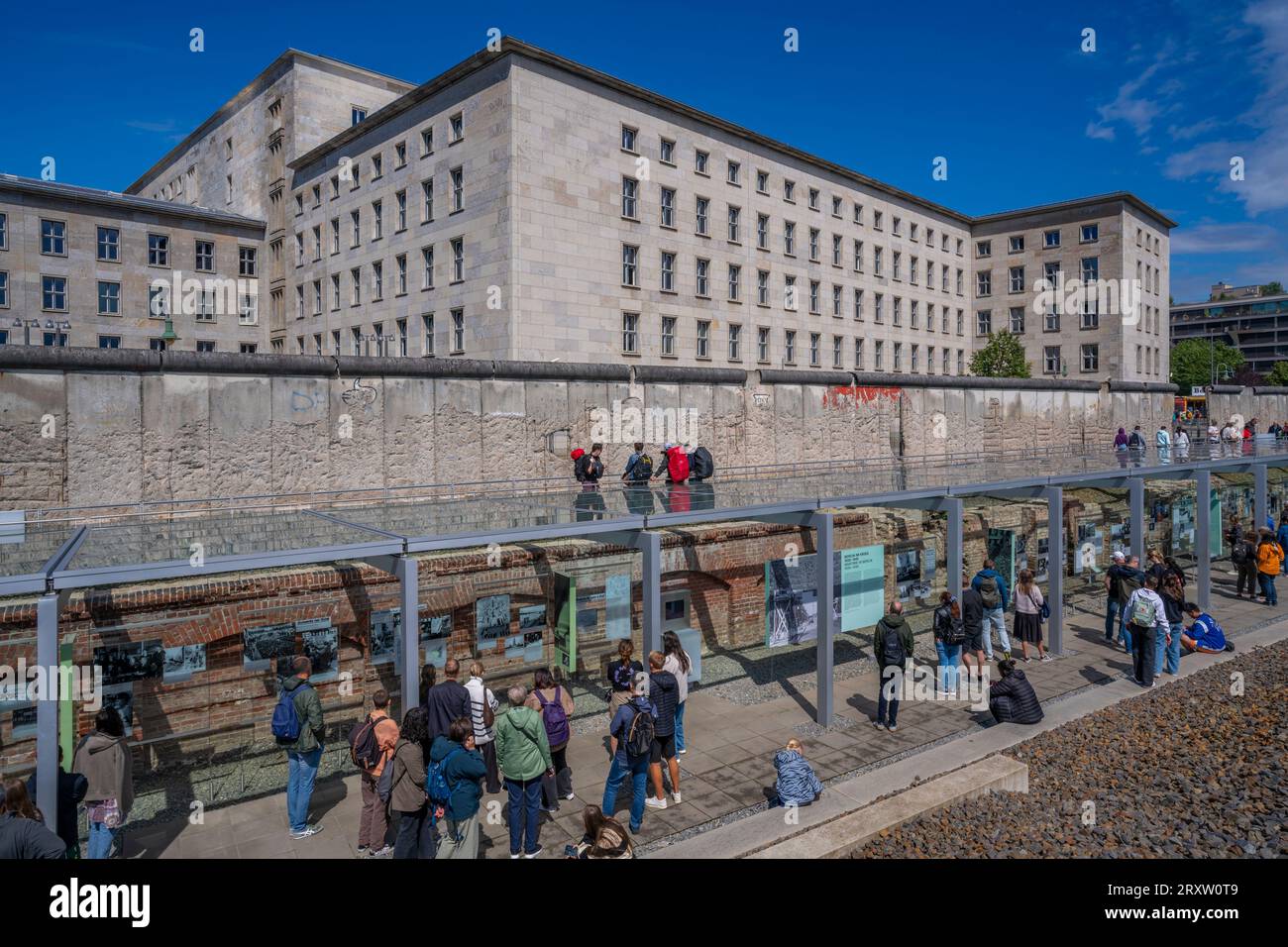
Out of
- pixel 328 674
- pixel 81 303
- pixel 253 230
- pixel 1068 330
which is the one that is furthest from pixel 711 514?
pixel 1068 330

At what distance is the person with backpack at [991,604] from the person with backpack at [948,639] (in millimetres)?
811

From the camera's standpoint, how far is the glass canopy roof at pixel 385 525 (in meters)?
7.52

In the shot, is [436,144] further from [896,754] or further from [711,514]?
[896,754]

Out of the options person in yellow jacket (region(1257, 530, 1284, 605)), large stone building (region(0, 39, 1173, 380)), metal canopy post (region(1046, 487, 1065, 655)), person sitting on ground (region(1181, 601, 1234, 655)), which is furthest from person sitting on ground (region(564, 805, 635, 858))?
large stone building (region(0, 39, 1173, 380))

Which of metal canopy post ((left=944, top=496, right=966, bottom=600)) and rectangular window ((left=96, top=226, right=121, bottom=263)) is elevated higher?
rectangular window ((left=96, top=226, right=121, bottom=263))

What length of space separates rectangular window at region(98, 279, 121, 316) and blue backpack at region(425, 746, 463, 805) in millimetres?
41634

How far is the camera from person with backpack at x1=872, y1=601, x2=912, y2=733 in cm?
1060

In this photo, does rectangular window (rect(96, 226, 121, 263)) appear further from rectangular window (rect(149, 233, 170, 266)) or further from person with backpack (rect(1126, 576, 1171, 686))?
person with backpack (rect(1126, 576, 1171, 686))

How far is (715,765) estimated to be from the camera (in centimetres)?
965

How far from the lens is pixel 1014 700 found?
10.6 m

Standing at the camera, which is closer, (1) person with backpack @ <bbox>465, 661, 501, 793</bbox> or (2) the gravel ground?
(2) the gravel ground

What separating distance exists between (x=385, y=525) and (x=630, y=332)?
27.4 metres

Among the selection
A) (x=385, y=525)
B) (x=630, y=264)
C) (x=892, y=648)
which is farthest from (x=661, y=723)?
(x=630, y=264)
